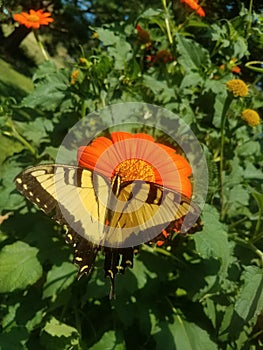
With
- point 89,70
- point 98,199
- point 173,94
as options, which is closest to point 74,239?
point 98,199

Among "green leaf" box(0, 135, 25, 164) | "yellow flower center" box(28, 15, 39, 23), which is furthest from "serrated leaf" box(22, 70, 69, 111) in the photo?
"green leaf" box(0, 135, 25, 164)

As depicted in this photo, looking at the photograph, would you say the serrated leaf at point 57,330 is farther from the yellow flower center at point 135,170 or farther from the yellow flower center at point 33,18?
the yellow flower center at point 33,18

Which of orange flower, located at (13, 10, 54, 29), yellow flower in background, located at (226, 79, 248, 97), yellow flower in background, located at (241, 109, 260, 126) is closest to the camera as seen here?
yellow flower in background, located at (226, 79, 248, 97)

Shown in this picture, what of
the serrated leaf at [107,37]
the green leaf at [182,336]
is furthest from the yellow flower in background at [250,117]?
the green leaf at [182,336]

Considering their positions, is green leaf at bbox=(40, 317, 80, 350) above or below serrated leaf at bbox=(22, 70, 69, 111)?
below

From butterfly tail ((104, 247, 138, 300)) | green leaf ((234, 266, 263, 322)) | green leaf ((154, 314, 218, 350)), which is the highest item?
butterfly tail ((104, 247, 138, 300))

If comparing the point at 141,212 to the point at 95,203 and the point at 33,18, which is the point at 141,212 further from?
the point at 33,18

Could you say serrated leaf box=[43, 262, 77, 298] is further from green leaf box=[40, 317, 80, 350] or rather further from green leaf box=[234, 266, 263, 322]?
green leaf box=[234, 266, 263, 322]
